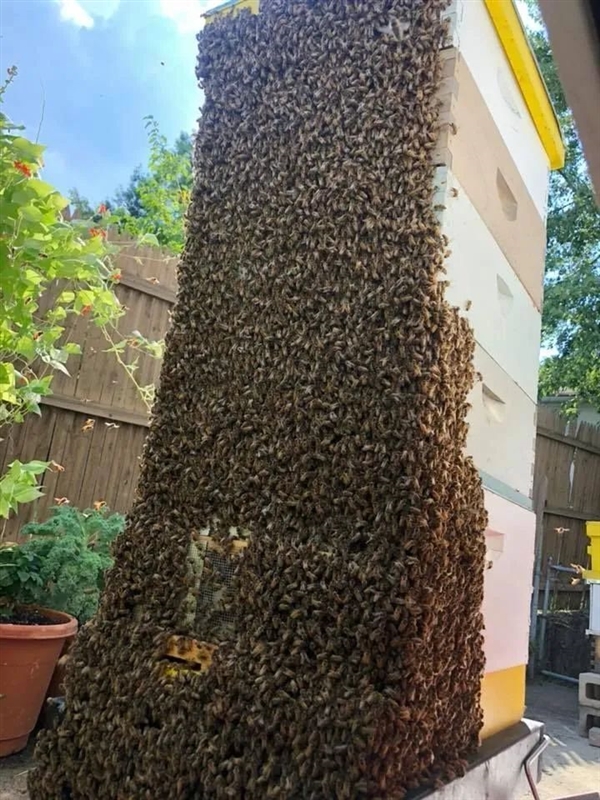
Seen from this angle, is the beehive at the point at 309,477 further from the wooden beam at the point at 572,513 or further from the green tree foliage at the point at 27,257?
the wooden beam at the point at 572,513

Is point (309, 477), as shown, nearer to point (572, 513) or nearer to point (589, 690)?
point (589, 690)

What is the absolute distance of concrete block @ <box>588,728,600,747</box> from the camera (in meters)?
4.33

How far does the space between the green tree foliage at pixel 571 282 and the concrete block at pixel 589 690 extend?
10.7 ft

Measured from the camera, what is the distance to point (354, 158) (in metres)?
1.80

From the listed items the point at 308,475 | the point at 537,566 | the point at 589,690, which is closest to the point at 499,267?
the point at 308,475

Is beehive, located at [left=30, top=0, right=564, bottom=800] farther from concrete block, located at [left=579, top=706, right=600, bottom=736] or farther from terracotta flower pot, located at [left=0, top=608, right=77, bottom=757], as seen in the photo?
concrete block, located at [left=579, top=706, right=600, bottom=736]

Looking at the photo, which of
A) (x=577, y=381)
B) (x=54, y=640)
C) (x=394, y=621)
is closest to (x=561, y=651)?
(x=577, y=381)

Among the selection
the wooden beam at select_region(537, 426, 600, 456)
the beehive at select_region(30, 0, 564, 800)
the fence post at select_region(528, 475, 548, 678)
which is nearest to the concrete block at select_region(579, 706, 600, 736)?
the fence post at select_region(528, 475, 548, 678)

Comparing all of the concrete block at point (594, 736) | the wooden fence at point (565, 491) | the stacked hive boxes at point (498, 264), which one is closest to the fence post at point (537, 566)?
the wooden fence at point (565, 491)

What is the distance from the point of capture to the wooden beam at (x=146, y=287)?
4.21 meters

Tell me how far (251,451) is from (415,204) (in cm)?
80

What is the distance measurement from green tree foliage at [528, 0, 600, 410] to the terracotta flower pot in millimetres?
5935

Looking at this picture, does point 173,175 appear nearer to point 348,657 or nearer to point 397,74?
point 397,74

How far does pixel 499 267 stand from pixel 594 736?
151 inches
